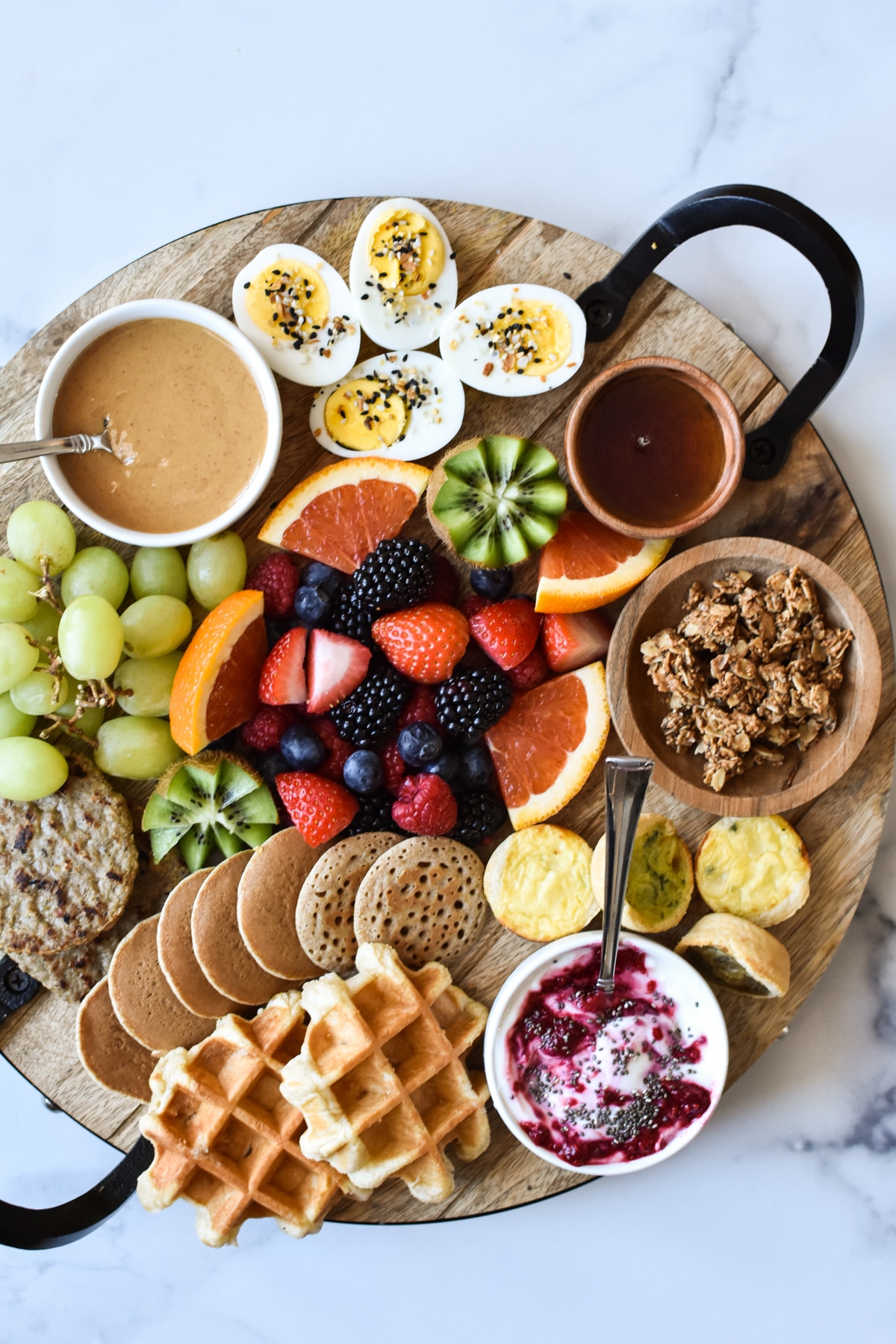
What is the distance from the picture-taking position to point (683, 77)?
230 cm

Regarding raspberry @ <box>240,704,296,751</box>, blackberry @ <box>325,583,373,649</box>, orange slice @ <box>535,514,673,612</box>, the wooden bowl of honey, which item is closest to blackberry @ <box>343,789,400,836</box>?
raspberry @ <box>240,704,296,751</box>

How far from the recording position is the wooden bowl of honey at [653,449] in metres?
1.97

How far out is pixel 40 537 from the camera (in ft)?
6.63

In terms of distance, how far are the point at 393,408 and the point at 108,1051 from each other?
154 centimetres

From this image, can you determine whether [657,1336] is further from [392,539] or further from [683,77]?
[683,77]

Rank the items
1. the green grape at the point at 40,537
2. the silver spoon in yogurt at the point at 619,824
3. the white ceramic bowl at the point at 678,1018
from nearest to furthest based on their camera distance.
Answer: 1. the silver spoon in yogurt at the point at 619,824
2. the white ceramic bowl at the point at 678,1018
3. the green grape at the point at 40,537

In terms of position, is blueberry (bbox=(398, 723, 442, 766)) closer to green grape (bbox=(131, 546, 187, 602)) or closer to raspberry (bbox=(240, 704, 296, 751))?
raspberry (bbox=(240, 704, 296, 751))

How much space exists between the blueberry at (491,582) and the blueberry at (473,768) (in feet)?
1.10

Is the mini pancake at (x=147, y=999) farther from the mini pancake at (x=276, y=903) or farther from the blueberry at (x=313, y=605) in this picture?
the blueberry at (x=313, y=605)

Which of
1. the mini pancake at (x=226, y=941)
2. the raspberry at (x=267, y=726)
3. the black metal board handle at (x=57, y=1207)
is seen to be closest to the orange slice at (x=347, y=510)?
the raspberry at (x=267, y=726)

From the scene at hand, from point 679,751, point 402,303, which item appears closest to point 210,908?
point 679,751

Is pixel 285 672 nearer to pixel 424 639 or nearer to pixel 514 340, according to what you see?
pixel 424 639

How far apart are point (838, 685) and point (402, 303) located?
1210 millimetres

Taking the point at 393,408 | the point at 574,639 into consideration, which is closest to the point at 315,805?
the point at 574,639
